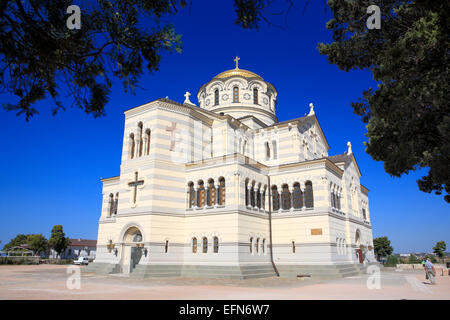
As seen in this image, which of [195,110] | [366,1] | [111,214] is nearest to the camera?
[366,1]

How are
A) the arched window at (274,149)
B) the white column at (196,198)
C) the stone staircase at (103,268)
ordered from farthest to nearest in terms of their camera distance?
the arched window at (274,149)
the white column at (196,198)
the stone staircase at (103,268)

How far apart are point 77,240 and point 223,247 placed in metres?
70.3

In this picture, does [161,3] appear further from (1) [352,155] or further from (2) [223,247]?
(1) [352,155]

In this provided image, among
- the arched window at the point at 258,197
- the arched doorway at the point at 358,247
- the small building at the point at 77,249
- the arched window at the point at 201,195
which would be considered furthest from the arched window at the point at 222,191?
the small building at the point at 77,249

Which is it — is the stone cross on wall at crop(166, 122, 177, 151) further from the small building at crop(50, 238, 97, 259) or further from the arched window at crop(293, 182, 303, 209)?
the small building at crop(50, 238, 97, 259)

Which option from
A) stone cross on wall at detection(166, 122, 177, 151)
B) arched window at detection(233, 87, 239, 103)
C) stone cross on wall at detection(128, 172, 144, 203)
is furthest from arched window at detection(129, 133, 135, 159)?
arched window at detection(233, 87, 239, 103)

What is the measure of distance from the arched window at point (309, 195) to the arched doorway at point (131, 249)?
1355 centimetres

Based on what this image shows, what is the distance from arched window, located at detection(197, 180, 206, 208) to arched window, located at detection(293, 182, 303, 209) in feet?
25.0

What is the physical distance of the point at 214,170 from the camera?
25.9 meters

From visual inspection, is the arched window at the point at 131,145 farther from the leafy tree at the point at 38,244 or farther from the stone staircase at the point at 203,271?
the leafy tree at the point at 38,244

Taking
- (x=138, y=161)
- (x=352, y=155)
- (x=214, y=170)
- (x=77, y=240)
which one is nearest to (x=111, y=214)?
(x=138, y=161)

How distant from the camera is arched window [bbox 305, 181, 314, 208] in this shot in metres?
26.4

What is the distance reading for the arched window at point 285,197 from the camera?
1083 inches

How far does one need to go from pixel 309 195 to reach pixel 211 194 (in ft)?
26.5
